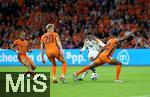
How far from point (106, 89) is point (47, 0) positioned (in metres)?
23.0

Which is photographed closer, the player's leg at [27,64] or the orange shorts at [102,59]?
the orange shorts at [102,59]

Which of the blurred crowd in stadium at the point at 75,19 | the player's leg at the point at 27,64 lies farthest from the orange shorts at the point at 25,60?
the blurred crowd in stadium at the point at 75,19

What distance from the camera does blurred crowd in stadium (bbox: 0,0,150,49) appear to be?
34.2 metres

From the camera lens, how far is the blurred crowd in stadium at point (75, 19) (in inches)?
1347

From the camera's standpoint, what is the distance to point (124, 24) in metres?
34.6

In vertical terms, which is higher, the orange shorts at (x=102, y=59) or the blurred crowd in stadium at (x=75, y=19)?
the blurred crowd in stadium at (x=75, y=19)
